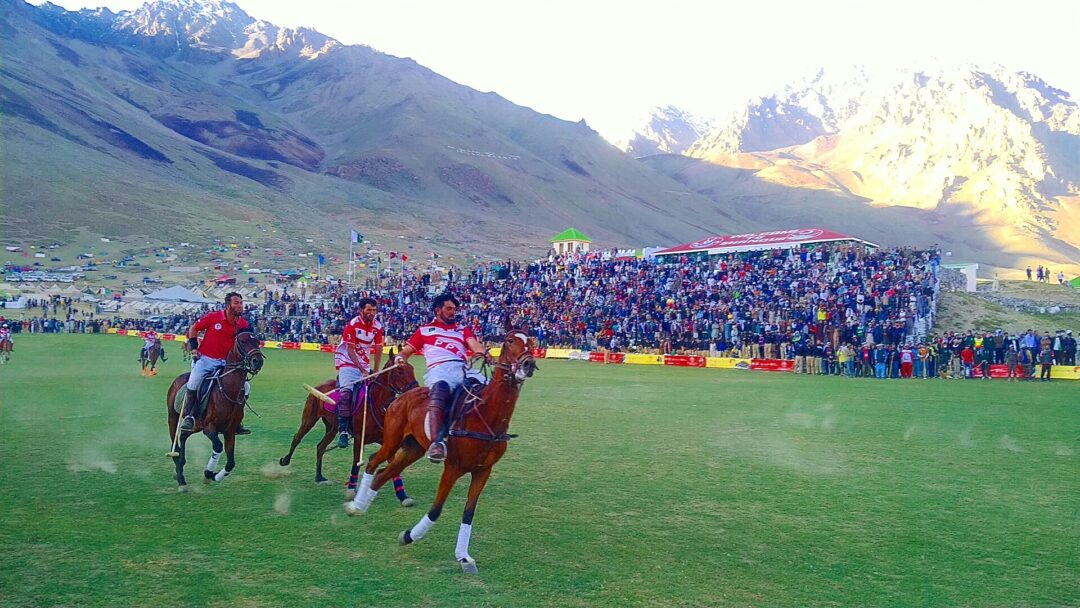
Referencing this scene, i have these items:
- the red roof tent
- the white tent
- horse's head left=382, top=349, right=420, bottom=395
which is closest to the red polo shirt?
horse's head left=382, top=349, right=420, bottom=395

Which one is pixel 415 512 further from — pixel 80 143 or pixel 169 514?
pixel 80 143

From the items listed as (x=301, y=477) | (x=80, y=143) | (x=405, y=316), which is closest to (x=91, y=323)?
(x=405, y=316)

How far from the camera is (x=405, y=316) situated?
186 feet

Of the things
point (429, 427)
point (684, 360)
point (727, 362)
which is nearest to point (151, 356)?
point (684, 360)

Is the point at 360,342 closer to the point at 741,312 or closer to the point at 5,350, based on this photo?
the point at 741,312

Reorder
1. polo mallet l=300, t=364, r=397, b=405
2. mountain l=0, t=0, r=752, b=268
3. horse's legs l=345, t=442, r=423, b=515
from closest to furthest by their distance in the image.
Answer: horse's legs l=345, t=442, r=423, b=515
polo mallet l=300, t=364, r=397, b=405
mountain l=0, t=0, r=752, b=268

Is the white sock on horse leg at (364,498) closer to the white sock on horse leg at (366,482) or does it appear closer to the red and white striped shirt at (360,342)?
the white sock on horse leg at (366,482)

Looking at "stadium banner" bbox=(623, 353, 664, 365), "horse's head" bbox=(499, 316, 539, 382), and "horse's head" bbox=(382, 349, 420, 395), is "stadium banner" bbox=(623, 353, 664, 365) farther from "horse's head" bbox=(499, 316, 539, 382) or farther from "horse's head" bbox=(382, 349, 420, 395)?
"horse's head" bbox=(499, 316, 539, 382)

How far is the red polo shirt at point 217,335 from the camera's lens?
1226 centimetres

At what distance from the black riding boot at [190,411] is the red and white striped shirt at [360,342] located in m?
2.23

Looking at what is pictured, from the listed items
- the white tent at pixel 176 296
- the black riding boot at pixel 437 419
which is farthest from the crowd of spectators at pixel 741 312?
the black riding boot at pixel 437 419

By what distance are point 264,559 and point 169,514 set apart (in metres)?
2.68

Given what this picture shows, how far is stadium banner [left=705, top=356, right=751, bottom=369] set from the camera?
3903 centimetres

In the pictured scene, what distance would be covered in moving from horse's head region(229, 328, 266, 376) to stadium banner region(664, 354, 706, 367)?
31.1 metres
